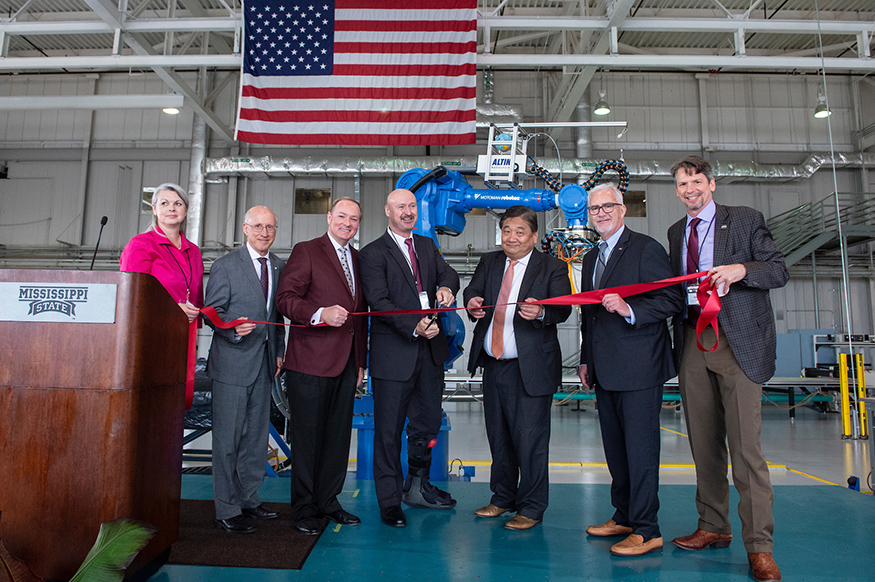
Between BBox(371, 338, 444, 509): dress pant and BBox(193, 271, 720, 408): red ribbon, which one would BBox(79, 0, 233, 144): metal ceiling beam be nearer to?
BBox(193, 271, 720, 408): red ribbon

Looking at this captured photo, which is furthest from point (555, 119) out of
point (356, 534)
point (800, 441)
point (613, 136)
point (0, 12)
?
point (0, 12)

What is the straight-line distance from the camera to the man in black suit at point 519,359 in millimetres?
2873

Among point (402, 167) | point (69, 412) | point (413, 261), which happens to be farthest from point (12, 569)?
point (402, 167)

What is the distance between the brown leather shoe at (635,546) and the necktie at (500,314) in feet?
3.54

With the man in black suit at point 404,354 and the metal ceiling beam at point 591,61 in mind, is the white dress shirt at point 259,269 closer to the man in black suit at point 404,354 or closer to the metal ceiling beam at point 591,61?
the man in black suit at point 404,354

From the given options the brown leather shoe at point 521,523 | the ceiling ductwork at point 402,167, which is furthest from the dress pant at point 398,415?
the ceiling ductwork at point 402,167

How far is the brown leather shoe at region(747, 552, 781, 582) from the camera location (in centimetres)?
216

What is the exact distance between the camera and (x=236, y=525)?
2730mm

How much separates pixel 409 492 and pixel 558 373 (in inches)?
44.7

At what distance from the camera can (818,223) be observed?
13031mm

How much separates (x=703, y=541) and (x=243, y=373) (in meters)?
2.45

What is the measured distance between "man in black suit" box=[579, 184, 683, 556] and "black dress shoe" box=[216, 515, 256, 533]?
5.71 ft

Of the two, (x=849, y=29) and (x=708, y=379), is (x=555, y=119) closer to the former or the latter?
(x=849, y=29)

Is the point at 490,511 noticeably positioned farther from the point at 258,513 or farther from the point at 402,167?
the point at 402,167
